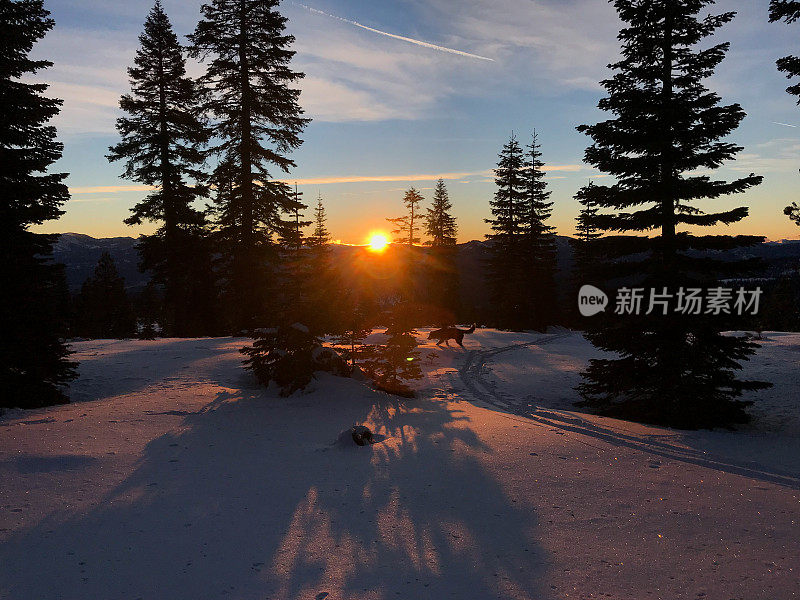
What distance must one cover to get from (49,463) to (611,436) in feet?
30.1

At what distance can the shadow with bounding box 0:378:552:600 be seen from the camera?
3717mm

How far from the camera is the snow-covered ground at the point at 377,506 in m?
3.81

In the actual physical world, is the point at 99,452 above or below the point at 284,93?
below

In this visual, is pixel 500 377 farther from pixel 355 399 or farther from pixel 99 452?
pixel 99 452

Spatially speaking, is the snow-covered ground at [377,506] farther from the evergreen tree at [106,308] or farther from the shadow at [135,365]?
the evergreen tree at [106,308]

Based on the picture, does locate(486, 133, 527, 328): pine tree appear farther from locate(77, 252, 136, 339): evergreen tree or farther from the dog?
locate(77, 252, 136, 339): evergreen tree

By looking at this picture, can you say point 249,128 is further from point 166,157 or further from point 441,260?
point 441,260

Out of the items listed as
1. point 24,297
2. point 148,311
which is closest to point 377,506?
point 24,297

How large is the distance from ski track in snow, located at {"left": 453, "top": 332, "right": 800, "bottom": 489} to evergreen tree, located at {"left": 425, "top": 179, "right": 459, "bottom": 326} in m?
32.4

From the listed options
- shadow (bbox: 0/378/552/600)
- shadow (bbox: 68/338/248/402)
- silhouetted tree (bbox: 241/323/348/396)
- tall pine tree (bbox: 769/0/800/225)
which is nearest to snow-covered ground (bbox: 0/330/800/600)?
shadow (bbox: 0/378/552/600)

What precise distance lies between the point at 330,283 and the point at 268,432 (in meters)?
4.46

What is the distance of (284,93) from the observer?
2109 cm

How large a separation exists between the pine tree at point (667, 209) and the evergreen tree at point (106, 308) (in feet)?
168

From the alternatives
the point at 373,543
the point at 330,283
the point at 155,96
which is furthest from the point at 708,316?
the point at 155,96
